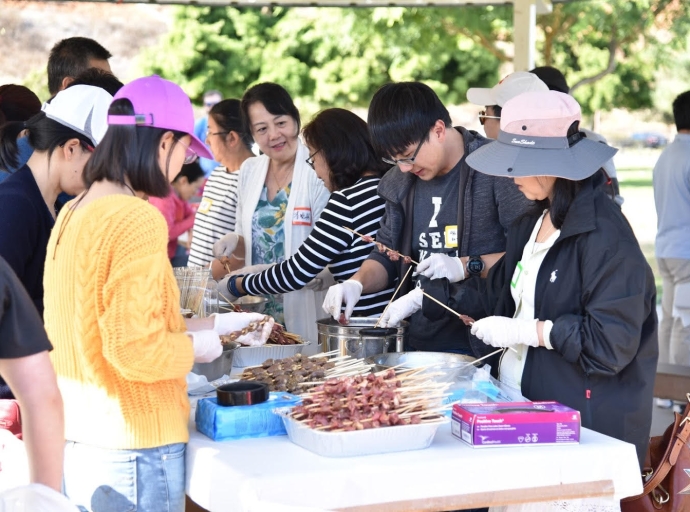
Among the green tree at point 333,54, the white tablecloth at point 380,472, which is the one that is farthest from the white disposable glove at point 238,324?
the green tree at point 333,54

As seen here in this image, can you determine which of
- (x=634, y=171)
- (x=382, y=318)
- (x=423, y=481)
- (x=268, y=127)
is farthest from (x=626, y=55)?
(x=423, y=481)

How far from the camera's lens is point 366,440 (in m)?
2.14

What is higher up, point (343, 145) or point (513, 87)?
point (513, 87)

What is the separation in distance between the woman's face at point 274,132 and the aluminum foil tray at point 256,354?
1383 millimetres

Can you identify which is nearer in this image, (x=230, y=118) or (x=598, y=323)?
(x=598, y=323)

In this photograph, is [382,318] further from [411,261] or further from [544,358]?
[544,358]

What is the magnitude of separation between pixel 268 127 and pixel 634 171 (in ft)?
53.0

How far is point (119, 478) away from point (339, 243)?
1.76 meters

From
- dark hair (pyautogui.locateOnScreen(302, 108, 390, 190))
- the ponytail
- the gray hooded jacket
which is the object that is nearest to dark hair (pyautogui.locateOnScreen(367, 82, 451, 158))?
the gray hooded jacket

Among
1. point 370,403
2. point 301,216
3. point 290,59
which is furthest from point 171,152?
point 290,59

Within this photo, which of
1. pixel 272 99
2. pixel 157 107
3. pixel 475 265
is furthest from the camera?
pixel 272 99

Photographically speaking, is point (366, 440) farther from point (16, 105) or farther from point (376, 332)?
point (16, 105)

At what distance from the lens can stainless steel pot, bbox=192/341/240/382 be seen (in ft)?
9.07

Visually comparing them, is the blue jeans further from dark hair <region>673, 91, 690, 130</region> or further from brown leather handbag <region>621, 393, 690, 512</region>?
dark hair <region>673, 91, 690, 130</region>
